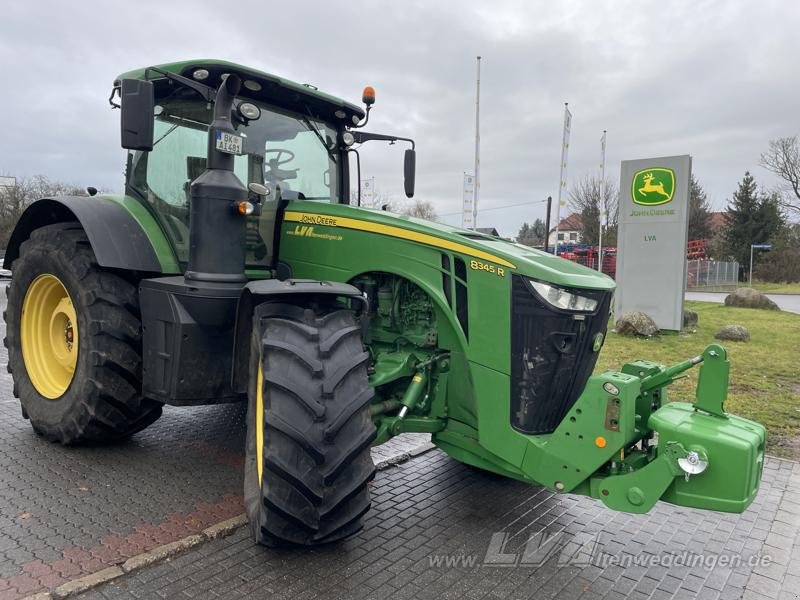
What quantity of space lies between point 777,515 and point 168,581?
3676 millimetres

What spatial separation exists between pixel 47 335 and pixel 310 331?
9.93ft

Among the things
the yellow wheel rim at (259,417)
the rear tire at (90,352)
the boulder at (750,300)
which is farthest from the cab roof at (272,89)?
the boulder at (750,300)

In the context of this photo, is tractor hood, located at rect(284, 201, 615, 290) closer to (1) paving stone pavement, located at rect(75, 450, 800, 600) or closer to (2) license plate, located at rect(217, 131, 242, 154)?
(2) license plate, located at rect(217, 131, 242, 154)

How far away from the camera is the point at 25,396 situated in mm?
4590

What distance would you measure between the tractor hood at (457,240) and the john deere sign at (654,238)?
9.32m

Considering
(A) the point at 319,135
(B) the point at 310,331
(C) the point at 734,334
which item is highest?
(A) the point at 319,135

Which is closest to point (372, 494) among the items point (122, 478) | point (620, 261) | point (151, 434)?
point (122, 478)

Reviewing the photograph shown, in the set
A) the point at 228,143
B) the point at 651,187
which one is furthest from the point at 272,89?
the point at 651,187

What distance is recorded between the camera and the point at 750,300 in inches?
725

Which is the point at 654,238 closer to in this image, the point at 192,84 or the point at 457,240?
the point at 457,240

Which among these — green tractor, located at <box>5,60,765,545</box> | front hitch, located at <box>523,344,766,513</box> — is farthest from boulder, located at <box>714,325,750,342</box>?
front hitch, located at <box>523,344,766,513</box>

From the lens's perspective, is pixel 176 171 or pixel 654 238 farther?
pixel 654 238

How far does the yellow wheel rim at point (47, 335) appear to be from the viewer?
4.55 m

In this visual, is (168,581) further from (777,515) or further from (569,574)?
(777,515)
